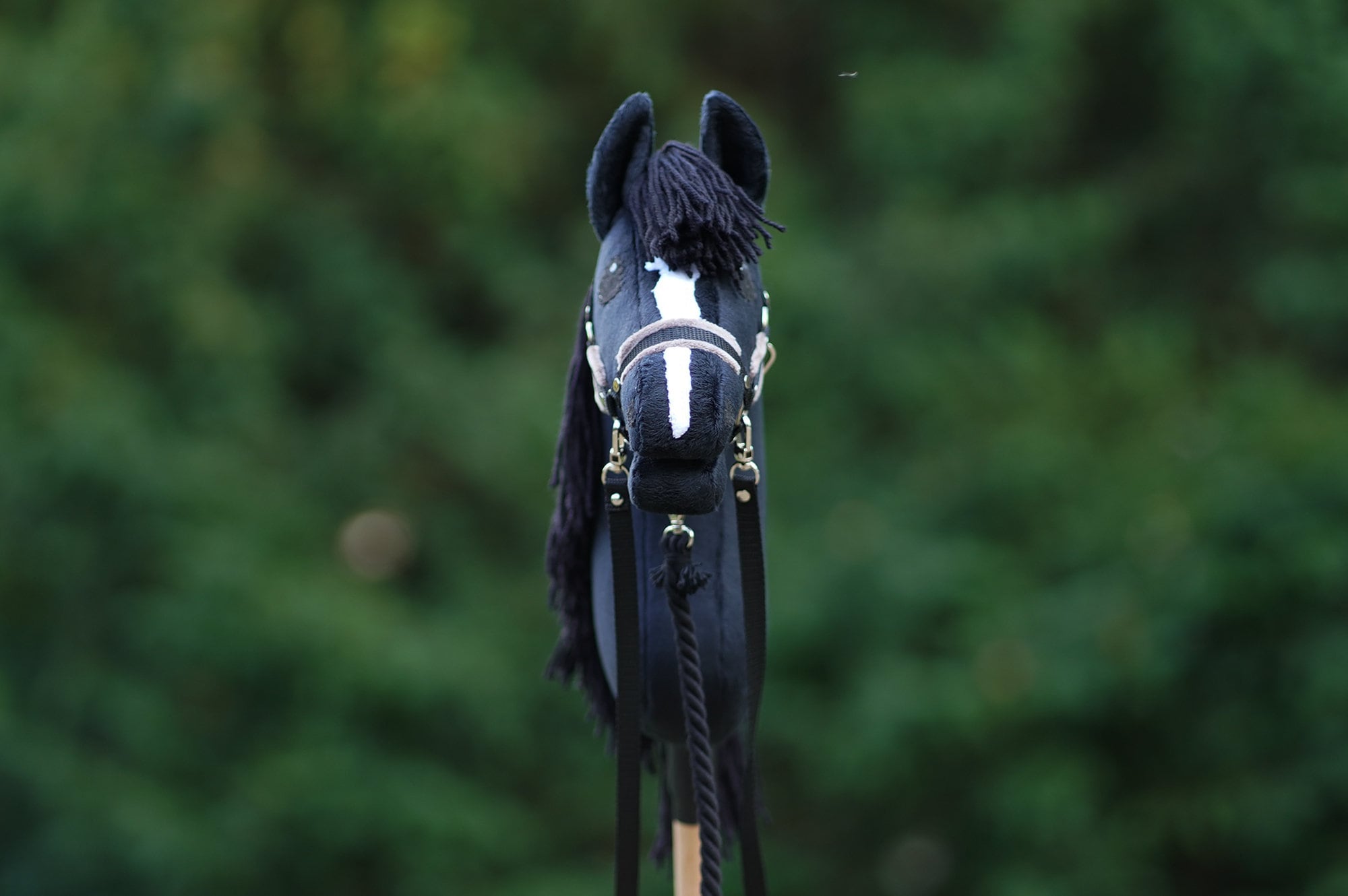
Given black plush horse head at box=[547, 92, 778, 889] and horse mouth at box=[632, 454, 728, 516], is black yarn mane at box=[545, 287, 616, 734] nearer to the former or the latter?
black plush horse head at box=[547, 92, 778, 889]

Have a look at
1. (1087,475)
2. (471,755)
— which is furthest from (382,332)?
(1087,475)

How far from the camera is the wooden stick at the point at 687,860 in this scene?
4.43 ft

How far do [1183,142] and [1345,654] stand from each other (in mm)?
1692

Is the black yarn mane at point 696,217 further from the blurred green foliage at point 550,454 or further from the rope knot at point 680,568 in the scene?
the blurred green foliage at point 550,454

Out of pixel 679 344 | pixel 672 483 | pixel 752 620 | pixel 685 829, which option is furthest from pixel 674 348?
pixel 685 829

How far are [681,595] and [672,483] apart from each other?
0.53 feet

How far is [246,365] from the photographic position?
157 inches

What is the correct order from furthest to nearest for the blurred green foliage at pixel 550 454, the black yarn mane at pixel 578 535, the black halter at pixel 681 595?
the blurred green foliage at pixel 550 454
the black yarn mane at pixel 578 535
the black halter at pixel 681 595

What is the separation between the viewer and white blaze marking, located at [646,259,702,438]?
1007 mm

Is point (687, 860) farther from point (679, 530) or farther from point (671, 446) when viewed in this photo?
point (671, 446)

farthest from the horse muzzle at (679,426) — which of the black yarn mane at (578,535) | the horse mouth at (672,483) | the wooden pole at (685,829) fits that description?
the wooden pole at (685,829)

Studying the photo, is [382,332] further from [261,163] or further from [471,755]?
[471,755]

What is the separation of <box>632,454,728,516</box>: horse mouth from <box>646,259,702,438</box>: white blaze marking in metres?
0.04

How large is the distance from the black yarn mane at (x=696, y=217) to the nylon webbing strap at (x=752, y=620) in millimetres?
192
